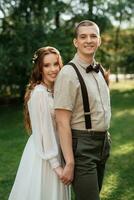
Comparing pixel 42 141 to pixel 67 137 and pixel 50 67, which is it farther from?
pixel 50 67

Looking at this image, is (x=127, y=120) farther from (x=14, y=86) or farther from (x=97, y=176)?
(x=97, y=176)

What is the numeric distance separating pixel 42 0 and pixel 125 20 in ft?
54.4

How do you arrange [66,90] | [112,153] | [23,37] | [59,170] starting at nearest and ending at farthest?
1. [66,90]
2. [59,170]
3. [112,153]
4. [23,37]

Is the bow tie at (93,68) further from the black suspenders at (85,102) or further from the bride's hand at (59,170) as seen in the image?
the bride's hand at (59,170)

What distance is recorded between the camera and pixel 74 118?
3.54 meters

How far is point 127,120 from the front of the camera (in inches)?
582

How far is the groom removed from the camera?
348 centimetres

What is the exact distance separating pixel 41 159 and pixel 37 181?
216 mm

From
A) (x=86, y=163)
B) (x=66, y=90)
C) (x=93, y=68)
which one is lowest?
(x=86, y=163)

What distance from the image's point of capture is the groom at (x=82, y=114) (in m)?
3.48

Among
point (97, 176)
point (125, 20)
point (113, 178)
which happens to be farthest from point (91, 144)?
point (125, 20)

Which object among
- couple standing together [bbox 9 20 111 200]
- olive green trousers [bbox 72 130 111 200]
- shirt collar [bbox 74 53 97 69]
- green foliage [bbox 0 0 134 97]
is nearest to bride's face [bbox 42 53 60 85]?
couple standing together [bbox 9 20 111 200]

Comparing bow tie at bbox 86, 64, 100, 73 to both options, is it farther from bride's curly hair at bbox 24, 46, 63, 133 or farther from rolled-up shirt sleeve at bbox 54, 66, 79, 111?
bride's curly hair at bbox 24, 46, 63, 133

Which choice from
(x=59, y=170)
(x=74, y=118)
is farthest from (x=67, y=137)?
(x=59, y=170)
